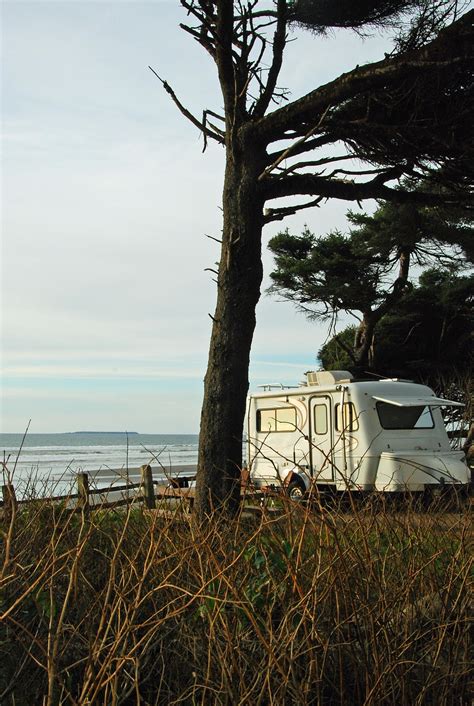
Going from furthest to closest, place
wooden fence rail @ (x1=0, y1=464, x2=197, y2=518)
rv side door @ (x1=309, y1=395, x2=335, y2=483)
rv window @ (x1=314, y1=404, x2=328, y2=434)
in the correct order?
1. rv window @ (x1=314, y1=404, x2=328, y2=434)
2. rv side door @ (x1=309, y1=395, x2=335, y2=483)
3. wooden fence rail @ (x1=0, y1=464, x2=197, y2=518)

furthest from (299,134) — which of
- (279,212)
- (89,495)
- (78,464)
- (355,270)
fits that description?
(78,464)

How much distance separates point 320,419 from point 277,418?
1.35m

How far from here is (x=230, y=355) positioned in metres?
9.62

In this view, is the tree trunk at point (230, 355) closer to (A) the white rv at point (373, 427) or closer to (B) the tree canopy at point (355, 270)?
(A) the white rv at point (373, 427)

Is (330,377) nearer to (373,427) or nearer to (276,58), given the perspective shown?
(373,427)

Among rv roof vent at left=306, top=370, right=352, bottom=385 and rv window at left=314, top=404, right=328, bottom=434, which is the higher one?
rv roof vent at left=306, top=370, right=352, bottom=385

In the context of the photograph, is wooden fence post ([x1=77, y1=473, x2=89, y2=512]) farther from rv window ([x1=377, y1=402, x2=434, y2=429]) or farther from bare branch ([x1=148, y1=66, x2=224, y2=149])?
rv window ([x1=377, y1=402, x2=434, y2=429])

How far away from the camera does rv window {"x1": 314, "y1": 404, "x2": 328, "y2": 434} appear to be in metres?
16.4

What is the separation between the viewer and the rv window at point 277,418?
Result: 1741 centimetres

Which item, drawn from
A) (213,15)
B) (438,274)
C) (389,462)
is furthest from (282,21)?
(438,274)

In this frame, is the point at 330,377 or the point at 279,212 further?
the point at 330,377

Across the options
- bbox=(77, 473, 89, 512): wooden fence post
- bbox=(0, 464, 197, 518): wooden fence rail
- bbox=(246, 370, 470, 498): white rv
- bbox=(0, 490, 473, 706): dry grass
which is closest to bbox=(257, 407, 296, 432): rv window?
bbox=(246, 370, 470, 498): white rv

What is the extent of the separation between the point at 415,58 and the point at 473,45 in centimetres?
61

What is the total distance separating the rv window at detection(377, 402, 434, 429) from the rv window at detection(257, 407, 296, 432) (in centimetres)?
203
